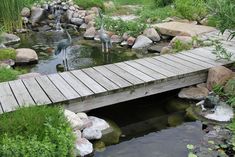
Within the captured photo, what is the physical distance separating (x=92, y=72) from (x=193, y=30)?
3.02 meters

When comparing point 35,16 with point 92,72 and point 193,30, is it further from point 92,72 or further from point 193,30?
point 92,72

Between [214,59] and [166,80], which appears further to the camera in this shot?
[214,59]

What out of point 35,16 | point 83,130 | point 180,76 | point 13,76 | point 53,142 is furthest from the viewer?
point 35,16

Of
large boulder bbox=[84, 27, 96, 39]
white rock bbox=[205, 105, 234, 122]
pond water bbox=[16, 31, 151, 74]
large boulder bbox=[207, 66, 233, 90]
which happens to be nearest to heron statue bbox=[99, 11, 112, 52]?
pond water bbox=[16, 31, 151, 74]

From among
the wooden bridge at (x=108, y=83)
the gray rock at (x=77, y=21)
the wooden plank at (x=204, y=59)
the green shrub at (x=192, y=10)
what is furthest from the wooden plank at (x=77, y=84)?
the gray rock at (x=77, y=21)

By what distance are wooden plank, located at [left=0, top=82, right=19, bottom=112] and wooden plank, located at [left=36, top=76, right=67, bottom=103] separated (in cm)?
37

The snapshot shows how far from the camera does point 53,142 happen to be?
2828mm

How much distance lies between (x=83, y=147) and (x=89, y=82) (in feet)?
3.28

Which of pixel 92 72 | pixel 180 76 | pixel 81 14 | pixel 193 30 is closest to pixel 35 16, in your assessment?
pixel 81 14

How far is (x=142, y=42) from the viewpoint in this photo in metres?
6.84

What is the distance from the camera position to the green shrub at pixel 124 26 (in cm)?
719

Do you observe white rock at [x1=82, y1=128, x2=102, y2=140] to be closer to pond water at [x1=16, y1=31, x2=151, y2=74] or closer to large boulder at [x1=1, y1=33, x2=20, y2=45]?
pond water at [x1=16, y1=31, x2=151, y2=74]

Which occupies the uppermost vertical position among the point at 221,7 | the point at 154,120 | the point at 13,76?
the point at 221,7

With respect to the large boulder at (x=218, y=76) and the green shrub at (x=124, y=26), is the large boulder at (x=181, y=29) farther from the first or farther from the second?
the large boulder at (x=218, y=76)
